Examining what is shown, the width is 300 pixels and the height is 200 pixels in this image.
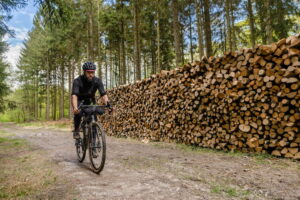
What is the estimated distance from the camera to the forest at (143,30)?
11.4 meters

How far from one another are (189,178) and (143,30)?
62.0 feet

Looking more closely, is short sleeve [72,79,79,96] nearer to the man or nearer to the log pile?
the man

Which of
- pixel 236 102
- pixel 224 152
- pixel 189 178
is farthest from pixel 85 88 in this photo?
pixel 224 152

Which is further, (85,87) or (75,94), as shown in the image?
(85,87)

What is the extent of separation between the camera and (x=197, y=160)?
462 cm

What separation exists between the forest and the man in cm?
341

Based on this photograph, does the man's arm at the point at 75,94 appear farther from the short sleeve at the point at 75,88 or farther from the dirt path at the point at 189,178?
the dirt path at the point at 189,178

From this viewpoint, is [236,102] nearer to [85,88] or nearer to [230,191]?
[230,191]

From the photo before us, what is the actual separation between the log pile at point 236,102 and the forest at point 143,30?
2.34m

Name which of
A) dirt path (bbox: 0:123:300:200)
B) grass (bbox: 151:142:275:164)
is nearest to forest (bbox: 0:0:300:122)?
grass (bbox: 151:142:275:164)

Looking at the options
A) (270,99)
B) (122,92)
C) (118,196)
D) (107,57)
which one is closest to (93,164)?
(118,196)

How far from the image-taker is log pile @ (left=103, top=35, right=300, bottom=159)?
4293 millimetres

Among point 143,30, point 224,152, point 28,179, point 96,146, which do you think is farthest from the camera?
point 143,30

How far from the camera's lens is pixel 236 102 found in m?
5.24
